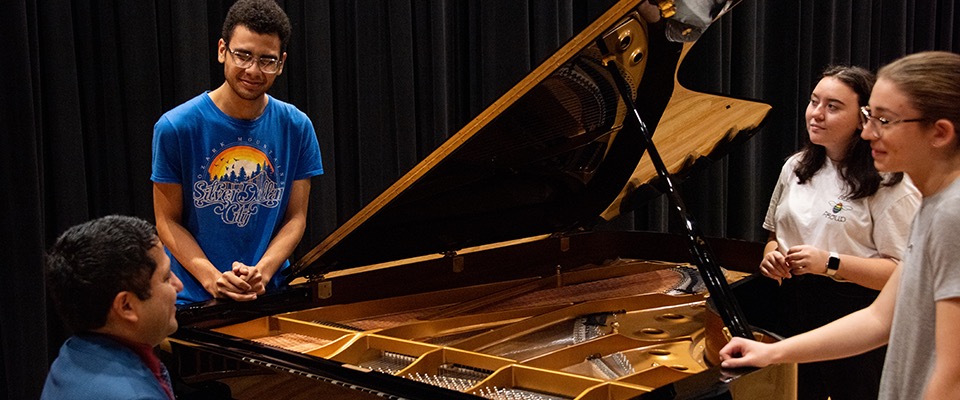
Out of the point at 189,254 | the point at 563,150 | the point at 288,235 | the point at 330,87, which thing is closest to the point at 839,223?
the point at 563,150

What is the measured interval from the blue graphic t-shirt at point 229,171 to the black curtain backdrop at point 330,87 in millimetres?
757

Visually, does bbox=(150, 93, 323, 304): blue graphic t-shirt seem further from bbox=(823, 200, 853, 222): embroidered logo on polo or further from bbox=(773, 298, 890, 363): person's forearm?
bbox=(823, 200, 853, 222): embroidered logo on polo

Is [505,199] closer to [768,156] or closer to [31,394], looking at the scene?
[31,394]

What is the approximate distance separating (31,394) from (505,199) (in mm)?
1900

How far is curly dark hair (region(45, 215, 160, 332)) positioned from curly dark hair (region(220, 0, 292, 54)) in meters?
1.10

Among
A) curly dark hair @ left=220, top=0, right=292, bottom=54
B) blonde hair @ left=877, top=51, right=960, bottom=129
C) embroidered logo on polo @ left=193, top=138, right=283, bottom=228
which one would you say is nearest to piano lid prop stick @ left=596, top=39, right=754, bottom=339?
blonde hair @ left=877, top=51, right=960, bottom=129

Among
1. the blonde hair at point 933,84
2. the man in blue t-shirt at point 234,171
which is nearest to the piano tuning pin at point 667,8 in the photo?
the blonde hair at point 933,84

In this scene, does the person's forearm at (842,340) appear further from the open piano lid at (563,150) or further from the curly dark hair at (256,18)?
the curly dark hair at (256,18)

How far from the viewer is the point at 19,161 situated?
3.31 m

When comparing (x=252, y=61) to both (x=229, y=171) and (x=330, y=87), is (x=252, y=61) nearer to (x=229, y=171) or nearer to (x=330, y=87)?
(x=229, y=171)

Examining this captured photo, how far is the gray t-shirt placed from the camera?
152 cm

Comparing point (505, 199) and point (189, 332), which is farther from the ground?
point (505, 199)

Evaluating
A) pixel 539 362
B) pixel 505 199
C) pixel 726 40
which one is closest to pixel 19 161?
pixel 505 199

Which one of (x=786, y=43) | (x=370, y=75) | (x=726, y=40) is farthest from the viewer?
(x=786, y=43)
